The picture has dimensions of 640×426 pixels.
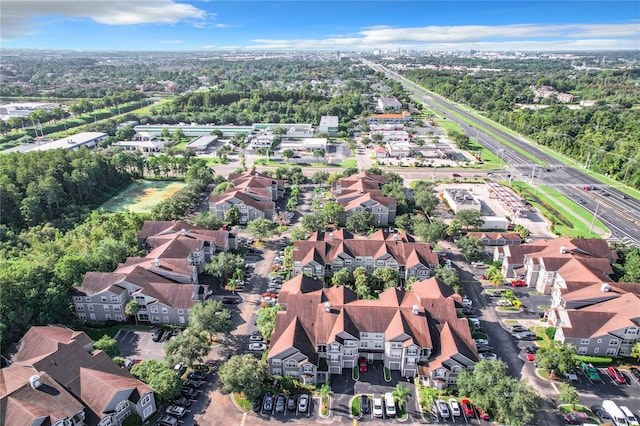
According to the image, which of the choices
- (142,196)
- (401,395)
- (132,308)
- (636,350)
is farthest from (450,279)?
(142,196)

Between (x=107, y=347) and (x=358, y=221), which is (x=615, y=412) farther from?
(x=107, y=347)

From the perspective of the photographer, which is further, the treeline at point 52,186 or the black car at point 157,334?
the treeline at point 52,186

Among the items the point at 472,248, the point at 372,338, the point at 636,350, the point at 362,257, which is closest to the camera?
the point at 636,350

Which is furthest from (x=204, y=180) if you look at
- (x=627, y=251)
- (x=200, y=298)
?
(x=627, y=251)

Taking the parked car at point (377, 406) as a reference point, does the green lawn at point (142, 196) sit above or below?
above

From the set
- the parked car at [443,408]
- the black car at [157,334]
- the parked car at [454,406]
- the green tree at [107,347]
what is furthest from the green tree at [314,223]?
the parked car at [454,406]

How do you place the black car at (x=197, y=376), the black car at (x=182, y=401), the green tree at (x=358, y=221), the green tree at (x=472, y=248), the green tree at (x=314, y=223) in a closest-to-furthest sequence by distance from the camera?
the black car at (x=182, y=401) → the black car at (x=197, y=376) → the green tree at (x=472, y=248) → the green tree at (x=314, y=223) → the green tree at (x=358, y=221)

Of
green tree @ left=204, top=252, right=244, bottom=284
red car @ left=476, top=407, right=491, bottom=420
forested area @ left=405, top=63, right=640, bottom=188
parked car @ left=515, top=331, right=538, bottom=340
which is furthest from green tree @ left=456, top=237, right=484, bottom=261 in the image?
forested area @ left=405, top=63, right=640, bottom=188

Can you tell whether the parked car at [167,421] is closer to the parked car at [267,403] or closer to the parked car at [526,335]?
the parked car at [267,403]
